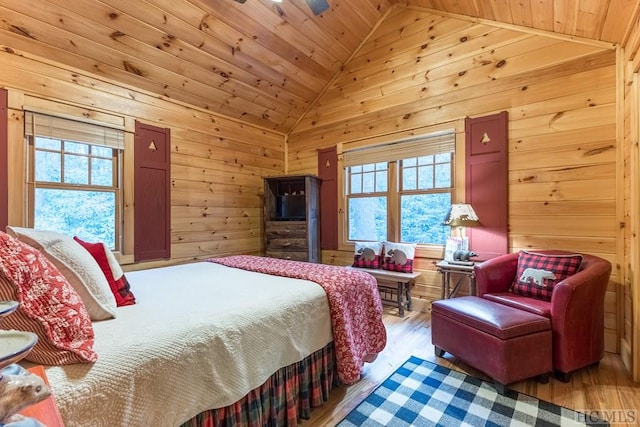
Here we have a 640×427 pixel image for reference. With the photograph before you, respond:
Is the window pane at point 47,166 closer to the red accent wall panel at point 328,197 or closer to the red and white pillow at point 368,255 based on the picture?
the red accent wall panel at point 328,197

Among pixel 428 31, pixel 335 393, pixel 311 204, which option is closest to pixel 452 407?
pixel 335 393

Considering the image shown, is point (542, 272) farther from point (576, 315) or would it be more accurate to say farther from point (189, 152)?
point (189, 152)

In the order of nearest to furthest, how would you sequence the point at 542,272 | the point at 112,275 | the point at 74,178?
the point at 112,275
the point at 542,272
the point at 74,178

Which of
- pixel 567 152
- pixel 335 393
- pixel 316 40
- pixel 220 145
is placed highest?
pixel 316 40

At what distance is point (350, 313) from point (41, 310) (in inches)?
59.7

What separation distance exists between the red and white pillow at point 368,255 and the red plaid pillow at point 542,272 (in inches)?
56.9

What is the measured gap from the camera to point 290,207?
4465 millimetres

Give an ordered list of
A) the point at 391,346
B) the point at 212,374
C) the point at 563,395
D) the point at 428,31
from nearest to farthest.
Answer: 1. the point at 212,374
2. the point at 563,395
3. the point at 391,346
4. the point at 428,31

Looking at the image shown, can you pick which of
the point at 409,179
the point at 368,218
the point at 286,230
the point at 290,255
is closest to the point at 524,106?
the point at 409,179

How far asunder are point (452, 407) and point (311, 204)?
2797 millimetres

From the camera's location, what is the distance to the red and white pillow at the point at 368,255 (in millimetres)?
3619

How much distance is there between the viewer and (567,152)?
2.67 m

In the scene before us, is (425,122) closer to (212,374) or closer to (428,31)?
(428,31)

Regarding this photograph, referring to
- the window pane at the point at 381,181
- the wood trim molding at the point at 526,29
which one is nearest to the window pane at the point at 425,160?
the window pane at the point at 381,181
